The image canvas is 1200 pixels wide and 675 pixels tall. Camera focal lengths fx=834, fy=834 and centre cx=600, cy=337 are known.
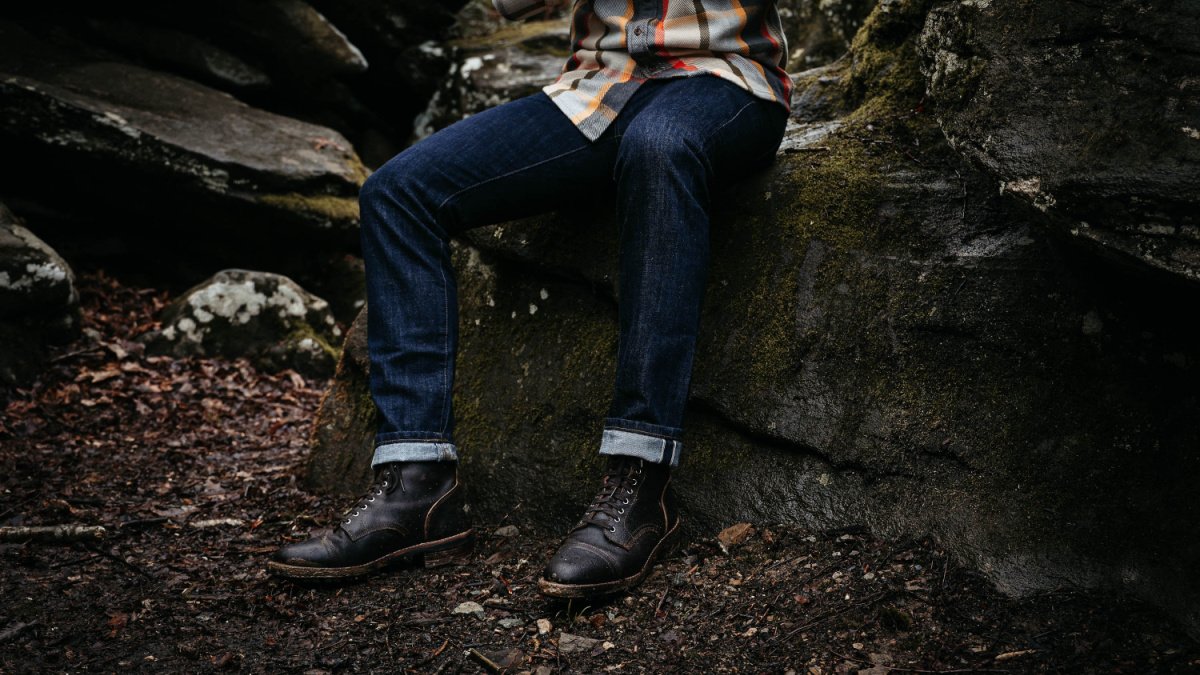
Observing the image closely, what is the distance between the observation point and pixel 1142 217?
69.9 inches

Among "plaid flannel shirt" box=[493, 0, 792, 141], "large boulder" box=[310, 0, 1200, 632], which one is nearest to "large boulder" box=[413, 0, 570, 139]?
"large boulder" box=[310, 0, 1200, 632]

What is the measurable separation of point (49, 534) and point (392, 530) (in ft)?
4.40

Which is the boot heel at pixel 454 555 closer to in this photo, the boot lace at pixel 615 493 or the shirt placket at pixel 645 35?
the boot lace at pixel 615 493

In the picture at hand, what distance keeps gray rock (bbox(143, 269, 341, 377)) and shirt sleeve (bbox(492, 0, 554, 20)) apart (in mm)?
3538

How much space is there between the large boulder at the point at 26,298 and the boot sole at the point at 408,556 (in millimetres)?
3180

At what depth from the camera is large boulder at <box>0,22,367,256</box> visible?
5582mm

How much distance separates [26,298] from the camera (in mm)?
4676

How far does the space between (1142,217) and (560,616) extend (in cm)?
166

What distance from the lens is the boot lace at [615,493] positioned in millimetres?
2266

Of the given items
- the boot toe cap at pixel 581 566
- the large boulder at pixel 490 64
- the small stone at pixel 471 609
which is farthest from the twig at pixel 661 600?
the large boulder at pixel 490 64

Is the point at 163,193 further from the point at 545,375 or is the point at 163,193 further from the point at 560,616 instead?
the point at 560,616

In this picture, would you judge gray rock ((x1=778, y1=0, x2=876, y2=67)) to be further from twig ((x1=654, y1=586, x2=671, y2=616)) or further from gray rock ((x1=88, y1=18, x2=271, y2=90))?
gray rock ((x1=88, y1=18, x2=271, y2=90))

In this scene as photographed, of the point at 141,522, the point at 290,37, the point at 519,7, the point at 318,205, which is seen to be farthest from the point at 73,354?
the point at 519,7

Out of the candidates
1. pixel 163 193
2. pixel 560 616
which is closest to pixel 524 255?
pixel 560 616
